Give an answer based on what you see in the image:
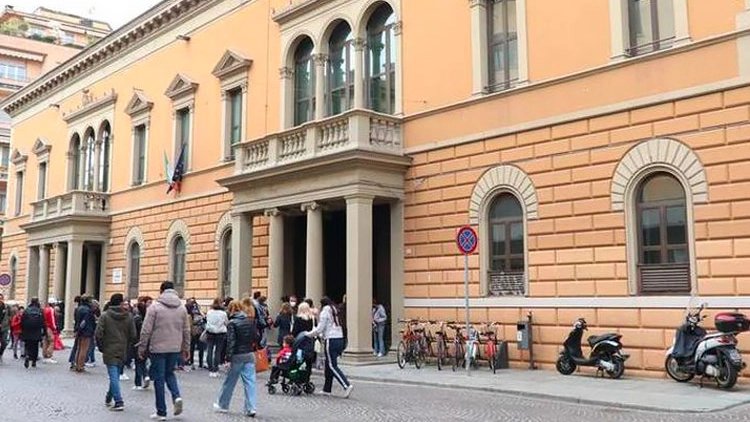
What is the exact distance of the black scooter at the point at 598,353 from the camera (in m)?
14.6

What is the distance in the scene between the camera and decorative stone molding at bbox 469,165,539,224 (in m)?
16.9

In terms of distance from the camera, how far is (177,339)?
422 inches

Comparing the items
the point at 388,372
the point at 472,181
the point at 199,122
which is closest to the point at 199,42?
the point at 199,122

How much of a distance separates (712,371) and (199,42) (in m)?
21.6

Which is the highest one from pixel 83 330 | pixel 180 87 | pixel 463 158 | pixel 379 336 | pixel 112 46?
pixel 112 46

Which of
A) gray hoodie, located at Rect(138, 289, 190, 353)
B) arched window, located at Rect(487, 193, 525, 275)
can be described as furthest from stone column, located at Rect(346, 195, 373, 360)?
gray hoodie, located at Rect(138, 289, 190, 353)

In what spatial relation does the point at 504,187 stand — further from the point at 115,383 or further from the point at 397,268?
the point at 115,383

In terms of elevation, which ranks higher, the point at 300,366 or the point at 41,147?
the point at 41,147

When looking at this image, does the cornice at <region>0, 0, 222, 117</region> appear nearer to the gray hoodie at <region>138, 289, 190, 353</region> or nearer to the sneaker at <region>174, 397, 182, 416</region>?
the gray hoodie at <region>138, 289, 190, 353</region>

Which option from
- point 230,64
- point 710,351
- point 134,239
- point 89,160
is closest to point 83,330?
point 230,64

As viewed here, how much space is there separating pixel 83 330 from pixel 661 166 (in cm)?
1303

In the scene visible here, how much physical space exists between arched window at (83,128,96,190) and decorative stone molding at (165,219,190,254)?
→ 849 cm

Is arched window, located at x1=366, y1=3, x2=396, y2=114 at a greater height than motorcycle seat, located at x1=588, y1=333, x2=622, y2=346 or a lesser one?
greater

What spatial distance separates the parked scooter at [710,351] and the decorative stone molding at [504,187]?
14.2 feet
